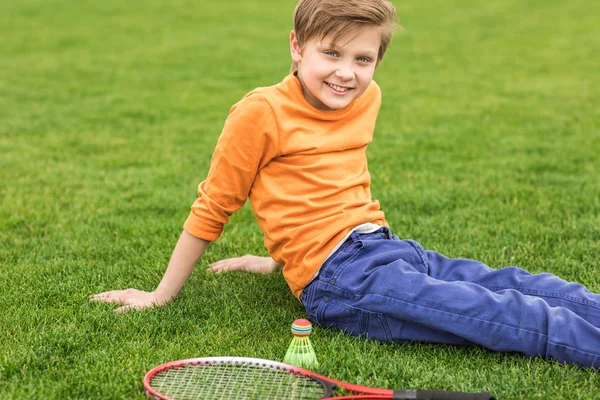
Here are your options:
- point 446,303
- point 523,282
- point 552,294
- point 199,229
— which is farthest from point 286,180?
point 552,294

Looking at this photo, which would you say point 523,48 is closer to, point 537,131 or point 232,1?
point 537,131

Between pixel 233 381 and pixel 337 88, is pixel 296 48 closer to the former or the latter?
pixel 337 88

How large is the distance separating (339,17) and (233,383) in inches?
62.5

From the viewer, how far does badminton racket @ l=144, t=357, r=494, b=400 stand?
258 cm

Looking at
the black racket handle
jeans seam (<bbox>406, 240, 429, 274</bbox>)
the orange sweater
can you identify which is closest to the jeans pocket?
the orange sweater

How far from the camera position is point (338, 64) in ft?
10.9

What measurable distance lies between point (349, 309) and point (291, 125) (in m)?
0.86

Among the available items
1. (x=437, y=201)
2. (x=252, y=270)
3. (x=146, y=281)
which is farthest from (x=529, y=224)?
(x=146, y=281)

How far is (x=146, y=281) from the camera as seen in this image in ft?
13.0

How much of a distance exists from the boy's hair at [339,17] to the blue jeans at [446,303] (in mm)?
917

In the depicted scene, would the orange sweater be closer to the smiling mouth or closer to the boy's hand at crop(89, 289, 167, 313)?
the smiling mouth

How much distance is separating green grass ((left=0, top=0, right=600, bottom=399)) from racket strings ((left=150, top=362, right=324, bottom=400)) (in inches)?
7.0

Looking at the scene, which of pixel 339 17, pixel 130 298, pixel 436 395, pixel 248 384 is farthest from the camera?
pixel 130 298

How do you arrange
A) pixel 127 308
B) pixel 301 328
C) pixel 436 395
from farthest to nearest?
pixel 127 308 → pixel 301 328 → pixel 436 395
